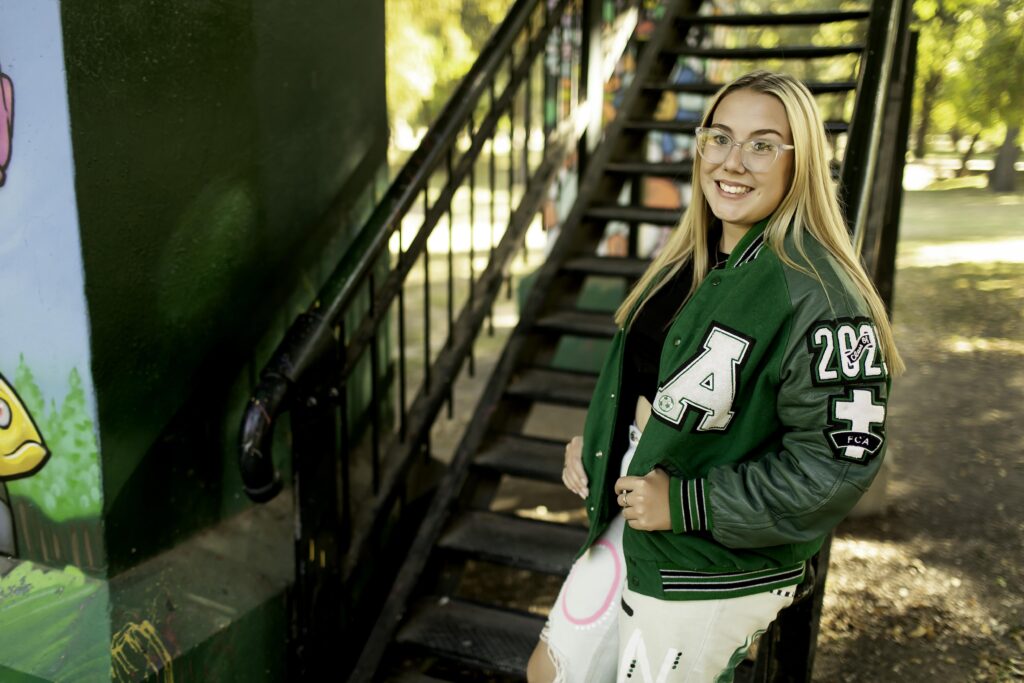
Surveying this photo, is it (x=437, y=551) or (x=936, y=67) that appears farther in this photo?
(x=936, y=67)

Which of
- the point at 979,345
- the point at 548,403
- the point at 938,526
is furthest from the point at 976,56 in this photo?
the point at 548,403

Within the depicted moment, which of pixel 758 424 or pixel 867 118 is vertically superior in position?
pixel 867 118

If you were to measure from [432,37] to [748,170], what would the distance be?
40.2 ft

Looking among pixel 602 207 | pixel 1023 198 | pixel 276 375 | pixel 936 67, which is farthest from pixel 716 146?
pixel 1023 198

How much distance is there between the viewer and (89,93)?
2.63m

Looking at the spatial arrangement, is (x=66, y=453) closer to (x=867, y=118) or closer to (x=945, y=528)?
(x=867, y=118)

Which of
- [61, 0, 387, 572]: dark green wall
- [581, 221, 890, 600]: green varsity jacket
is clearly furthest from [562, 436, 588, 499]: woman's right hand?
[61, 0, 387, 572]: dark green wall

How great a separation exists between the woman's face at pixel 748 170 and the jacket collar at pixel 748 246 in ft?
0.07

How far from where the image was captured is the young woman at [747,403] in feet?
5.09

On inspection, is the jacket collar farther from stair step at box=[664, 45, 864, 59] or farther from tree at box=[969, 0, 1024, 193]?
tree at box=[969, 0, 1024, 193]

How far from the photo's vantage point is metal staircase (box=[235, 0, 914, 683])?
2.88m

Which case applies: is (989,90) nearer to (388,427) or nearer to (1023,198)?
(388,427)

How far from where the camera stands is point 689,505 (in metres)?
1.66

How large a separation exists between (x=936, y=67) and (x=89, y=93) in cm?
744
